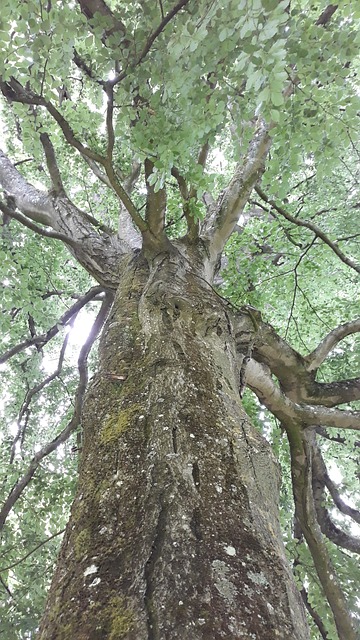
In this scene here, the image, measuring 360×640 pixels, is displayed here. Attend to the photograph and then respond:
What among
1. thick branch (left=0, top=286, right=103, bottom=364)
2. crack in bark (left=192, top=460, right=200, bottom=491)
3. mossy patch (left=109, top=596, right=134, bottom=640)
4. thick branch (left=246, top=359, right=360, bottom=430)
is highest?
thick branch (left=0, top=286, right=103, bottom=364)

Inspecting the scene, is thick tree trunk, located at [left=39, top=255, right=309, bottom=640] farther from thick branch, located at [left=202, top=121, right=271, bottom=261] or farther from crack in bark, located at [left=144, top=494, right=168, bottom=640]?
thick branch, located at [left=202, top=121, right=271, bottom=261]

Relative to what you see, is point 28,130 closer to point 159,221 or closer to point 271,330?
point 159,221

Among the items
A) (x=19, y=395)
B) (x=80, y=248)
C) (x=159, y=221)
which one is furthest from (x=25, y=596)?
(x=159, y=221)

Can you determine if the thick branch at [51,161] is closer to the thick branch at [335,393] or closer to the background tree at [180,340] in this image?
the background tree at [180,340]

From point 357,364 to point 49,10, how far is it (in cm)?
505

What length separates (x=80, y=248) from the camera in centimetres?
390

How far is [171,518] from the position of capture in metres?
1.10

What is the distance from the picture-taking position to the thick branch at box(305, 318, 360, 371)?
378cm

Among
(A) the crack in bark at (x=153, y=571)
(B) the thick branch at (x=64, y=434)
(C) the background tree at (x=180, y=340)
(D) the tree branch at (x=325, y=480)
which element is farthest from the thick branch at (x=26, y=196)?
(D) the tree branch at (x=325, y=480)

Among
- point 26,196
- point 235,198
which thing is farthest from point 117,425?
point 26,196

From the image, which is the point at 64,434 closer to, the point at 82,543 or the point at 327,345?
the point at 327,345

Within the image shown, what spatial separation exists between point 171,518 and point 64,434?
11.7ft

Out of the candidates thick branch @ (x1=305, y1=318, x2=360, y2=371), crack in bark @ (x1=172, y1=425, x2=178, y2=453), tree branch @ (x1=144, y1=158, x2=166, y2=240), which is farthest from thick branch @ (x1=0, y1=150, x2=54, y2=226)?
crack in bark @ (x1=172, y1=425, x2=178, y2=453)

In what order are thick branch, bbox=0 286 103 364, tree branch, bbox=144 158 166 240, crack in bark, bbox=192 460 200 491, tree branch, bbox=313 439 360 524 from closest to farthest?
crack in bark, bbox=192 460 200 491 → tree branch, bbox=144 158 166 240 → thick branch, bbox=0 286 103 364 → tree branch, bbox=313 439 360 524
